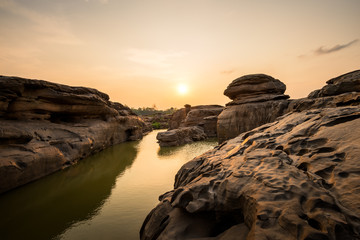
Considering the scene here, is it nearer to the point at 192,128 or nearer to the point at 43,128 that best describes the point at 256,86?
the point at 192,128

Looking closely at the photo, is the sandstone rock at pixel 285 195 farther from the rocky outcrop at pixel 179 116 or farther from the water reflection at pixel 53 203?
the rocky outcrop at pixel 179 116

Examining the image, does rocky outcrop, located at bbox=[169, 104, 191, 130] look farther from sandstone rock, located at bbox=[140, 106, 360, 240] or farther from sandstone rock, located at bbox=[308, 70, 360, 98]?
sandstone rock, located at bbox=[140, 106, 360, 240]

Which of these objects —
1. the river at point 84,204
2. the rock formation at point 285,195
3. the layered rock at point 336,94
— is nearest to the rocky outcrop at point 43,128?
the river at point 84,204

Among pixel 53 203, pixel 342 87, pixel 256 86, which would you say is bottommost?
pixel 53 203

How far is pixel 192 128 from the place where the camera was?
1972 centimetres

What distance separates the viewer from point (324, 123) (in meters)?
3.42

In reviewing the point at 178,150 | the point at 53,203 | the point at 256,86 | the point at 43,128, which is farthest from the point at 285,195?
the point at 256,86

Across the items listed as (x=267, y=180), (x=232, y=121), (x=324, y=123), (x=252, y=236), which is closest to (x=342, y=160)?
(x=267, y=180)

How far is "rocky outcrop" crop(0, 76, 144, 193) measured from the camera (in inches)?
256

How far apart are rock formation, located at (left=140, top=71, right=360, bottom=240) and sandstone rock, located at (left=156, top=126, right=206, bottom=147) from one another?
1180 centimetres

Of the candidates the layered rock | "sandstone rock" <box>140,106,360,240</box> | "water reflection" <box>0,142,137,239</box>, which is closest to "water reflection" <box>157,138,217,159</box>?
"water reflection" <box>0,142,137,239</box>

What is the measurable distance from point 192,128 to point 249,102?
327 inches

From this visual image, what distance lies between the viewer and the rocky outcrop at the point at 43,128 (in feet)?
21.3

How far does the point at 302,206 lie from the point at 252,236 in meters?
0.69
